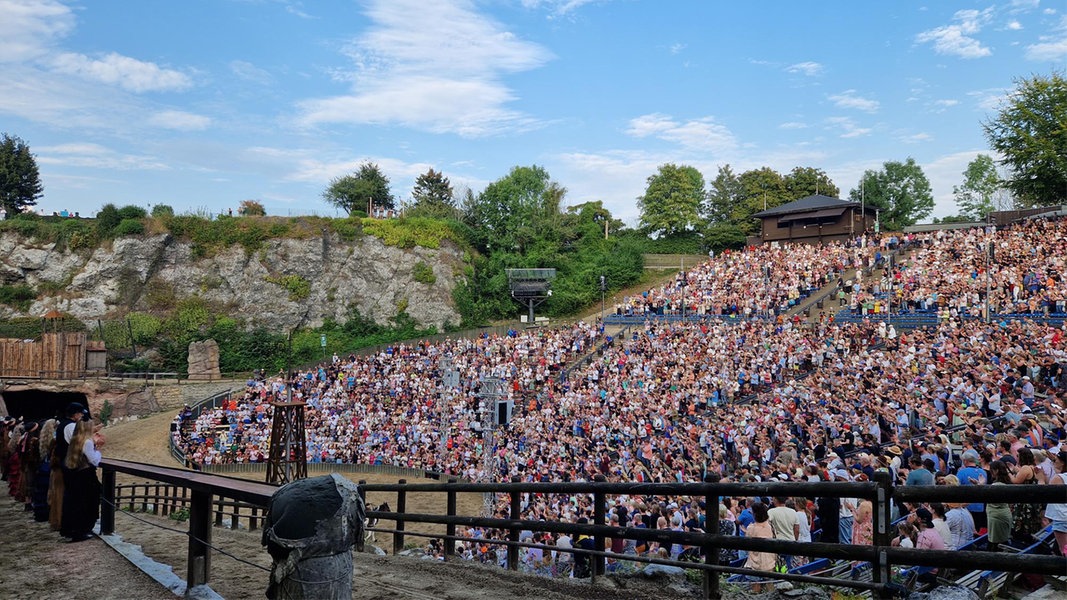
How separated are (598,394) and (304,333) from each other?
28.8 m

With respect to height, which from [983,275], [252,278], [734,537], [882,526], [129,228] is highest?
[129,228]

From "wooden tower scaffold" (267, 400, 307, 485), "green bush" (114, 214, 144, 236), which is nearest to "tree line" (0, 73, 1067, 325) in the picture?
"green bush" (114, 214, 144, 236)

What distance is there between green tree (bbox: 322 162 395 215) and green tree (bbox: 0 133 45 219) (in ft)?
73.6

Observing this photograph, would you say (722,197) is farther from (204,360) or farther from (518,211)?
(204,360)

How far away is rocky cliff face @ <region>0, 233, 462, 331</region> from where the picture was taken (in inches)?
1754

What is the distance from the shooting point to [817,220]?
44469 mm

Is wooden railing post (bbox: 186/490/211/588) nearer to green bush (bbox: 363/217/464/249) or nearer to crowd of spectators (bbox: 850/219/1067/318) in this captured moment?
crowd of spectators (bbox: 850/219/1067/318)

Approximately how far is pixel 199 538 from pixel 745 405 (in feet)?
58.2

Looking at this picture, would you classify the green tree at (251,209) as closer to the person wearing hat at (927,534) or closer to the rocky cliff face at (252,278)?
the rocky cliff face at (252,278)

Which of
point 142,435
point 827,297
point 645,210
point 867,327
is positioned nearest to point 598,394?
A: point 867,327

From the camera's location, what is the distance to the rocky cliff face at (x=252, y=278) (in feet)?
146

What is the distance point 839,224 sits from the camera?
43781mm

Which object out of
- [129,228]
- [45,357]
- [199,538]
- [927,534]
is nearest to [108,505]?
[199,538]

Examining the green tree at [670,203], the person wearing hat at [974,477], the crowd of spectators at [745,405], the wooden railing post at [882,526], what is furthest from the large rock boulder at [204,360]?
the wooden railing post at [882,526]
